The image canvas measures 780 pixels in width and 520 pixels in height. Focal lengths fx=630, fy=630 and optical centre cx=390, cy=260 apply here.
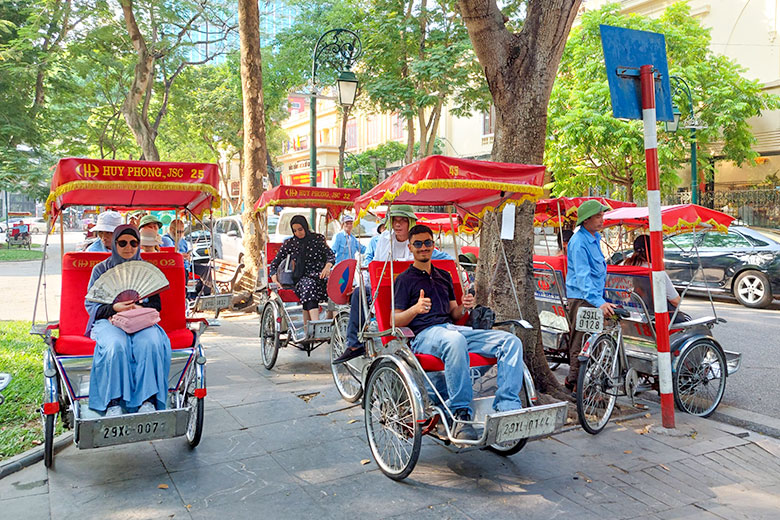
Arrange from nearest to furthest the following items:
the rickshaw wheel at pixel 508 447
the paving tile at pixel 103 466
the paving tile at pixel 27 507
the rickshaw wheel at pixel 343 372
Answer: the paving tile at pixel 27 507, the paving tile at pixel 103 466, the rickshaw wheel at pixel 508 447, the rickshaw wheel at pixel 343 372

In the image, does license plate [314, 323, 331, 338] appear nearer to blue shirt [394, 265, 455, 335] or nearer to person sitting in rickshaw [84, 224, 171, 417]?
blue shirt [394, 265, 455, 335]

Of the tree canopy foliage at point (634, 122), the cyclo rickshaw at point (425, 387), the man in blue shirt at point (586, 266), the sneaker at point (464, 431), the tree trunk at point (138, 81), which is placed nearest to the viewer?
the cyclo rickshaw at point (425, 387)

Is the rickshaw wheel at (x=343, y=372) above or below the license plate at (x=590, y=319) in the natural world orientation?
below

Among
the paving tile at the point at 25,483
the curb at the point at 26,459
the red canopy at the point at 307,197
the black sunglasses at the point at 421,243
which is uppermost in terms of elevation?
the red canopy at the point at 307,197

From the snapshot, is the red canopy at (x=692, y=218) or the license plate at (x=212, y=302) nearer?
the red canopy at (x=692, y=218)

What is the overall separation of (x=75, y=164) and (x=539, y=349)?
439 centimetres

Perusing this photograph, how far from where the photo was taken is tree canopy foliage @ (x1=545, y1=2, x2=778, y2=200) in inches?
724

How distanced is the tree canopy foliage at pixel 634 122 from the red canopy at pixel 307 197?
11765 mm

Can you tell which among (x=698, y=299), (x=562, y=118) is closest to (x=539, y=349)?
(x=698, y=299)

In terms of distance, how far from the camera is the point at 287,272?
26.4 feet

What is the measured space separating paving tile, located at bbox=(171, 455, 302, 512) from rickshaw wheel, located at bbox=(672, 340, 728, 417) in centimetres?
357

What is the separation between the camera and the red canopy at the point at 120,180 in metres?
5.14

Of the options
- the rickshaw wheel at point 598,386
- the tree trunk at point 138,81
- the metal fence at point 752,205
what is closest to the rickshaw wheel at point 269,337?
the rickshaw wheel at point 598,386

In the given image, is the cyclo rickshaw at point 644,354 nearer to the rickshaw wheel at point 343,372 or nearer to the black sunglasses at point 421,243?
the black sunglasses at point 421,243
